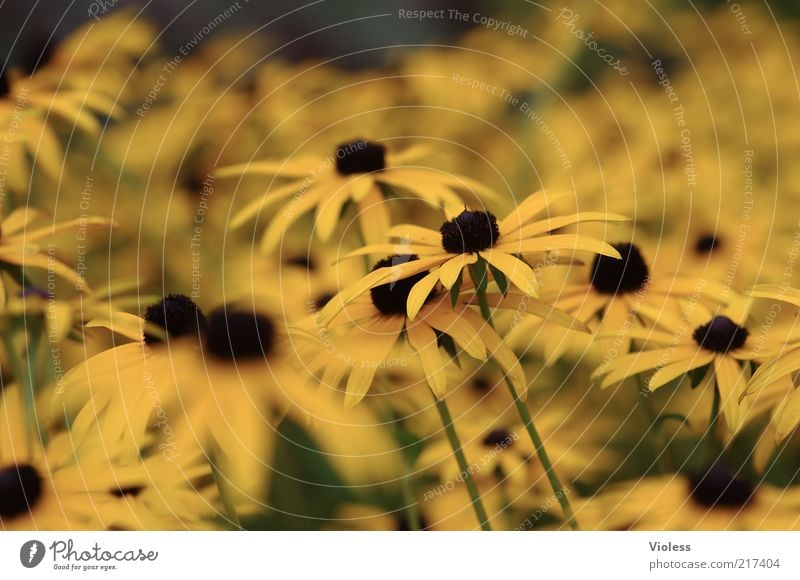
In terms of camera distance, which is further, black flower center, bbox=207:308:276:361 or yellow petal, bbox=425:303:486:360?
black flower center, bbox=207:308:276:361

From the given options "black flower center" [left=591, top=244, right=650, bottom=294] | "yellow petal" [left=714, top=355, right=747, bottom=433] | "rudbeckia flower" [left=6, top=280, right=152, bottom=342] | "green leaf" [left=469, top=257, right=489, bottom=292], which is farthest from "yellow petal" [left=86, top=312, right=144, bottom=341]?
"yellow petal" [left=714, top=355, right=747, bottom=433]

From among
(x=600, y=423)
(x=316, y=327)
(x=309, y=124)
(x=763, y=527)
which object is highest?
(x=309, y=124)

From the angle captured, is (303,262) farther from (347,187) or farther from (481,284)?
(481,284)

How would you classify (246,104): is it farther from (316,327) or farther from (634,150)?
(634,150)

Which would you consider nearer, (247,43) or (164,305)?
(164,305)

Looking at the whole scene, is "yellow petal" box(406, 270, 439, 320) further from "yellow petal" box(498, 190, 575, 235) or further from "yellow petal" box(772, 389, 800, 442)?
"yellow petal" box(772, 389, 800, 442)

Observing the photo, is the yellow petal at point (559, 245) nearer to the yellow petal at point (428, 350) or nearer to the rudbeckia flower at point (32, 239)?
the yellow petal at point (428, 350)
